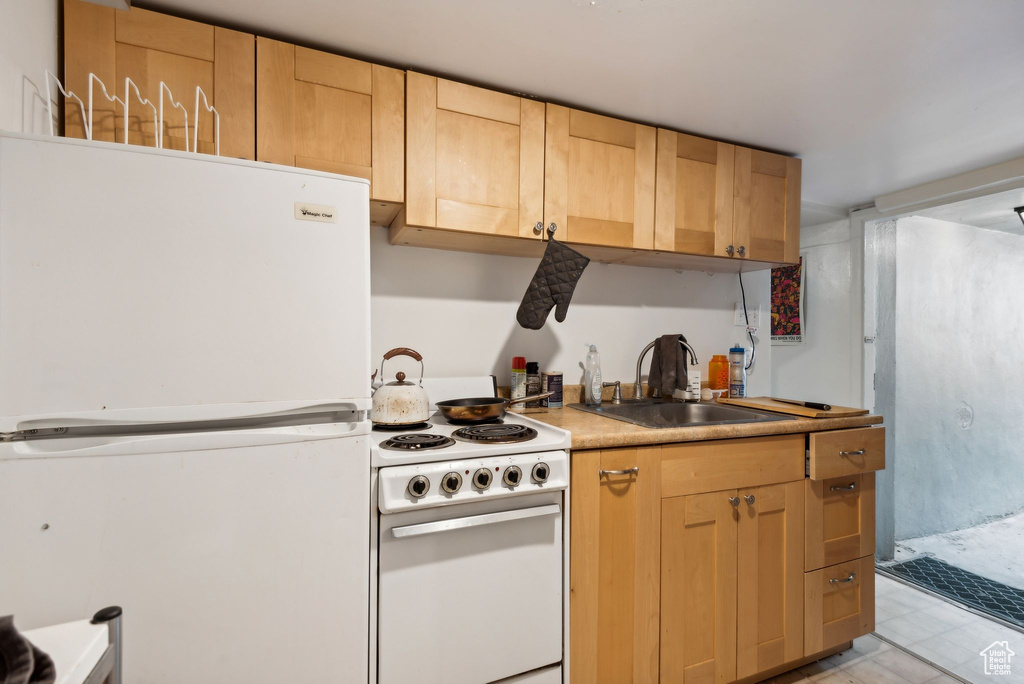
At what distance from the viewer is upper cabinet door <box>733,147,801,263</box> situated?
2.21 m

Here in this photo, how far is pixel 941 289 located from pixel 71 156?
4927 millimetres

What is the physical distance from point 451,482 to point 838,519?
1672 millimetres

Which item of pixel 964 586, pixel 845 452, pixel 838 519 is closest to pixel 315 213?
pixel 845 452

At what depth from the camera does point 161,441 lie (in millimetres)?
993

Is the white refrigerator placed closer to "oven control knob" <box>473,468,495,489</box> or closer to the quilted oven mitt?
"oven control knob" <box>473,468,495,489</box>

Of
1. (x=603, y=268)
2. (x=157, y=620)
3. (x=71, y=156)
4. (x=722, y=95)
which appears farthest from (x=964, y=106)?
(x=157, y=620)

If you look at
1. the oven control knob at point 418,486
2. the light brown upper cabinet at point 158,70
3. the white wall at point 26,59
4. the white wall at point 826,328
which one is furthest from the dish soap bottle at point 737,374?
the white wall at point 26,59

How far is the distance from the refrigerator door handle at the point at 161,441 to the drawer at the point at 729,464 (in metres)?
1.08

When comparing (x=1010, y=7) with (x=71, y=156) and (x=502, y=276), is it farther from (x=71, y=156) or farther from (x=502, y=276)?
(x=71, y=156)

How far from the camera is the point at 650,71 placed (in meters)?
1.69

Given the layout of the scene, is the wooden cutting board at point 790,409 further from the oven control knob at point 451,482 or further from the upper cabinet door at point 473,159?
the oven control knob at point 451,482

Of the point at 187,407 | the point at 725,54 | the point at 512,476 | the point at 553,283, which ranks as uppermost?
the point at 725,54

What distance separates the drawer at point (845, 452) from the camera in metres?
1.78

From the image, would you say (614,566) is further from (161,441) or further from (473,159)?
(473,159)
